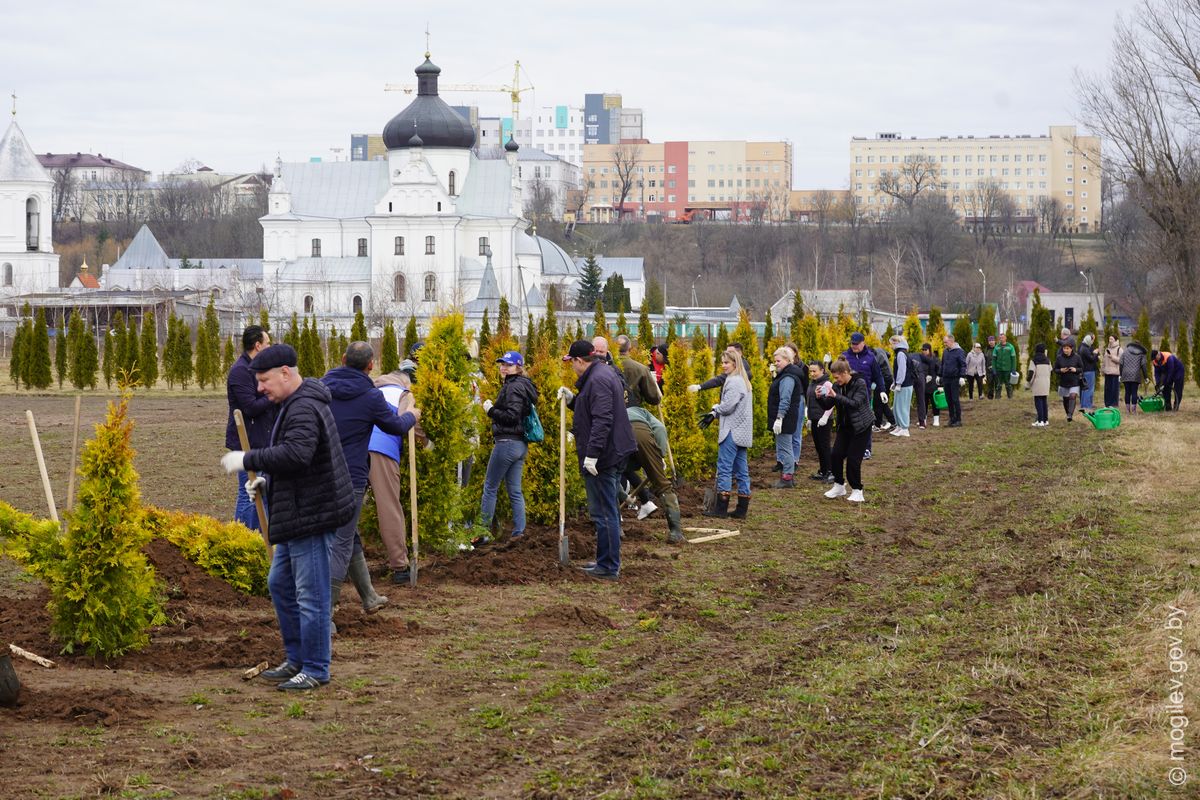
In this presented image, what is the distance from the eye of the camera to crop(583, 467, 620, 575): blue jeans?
1021 cm

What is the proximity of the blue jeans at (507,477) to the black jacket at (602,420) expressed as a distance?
4.15ft

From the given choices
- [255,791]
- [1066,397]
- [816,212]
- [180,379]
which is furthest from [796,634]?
[816,212]

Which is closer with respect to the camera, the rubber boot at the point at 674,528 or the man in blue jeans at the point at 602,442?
the man in blue jeans at the point at 602,442

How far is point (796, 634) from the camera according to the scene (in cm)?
831

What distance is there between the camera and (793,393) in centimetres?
1541

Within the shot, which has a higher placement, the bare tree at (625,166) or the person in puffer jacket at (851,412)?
the bare tree at (625,166)

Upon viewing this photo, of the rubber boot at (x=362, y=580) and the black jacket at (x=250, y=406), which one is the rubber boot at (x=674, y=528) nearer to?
the rubber boot at (x=362, y=580)

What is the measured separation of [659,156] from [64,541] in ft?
544

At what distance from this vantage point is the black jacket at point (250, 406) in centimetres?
951

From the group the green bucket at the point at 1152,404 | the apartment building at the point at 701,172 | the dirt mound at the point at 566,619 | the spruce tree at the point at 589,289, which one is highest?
the apartment building at the point at 701,172

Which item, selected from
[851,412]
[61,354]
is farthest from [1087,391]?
[61,354]

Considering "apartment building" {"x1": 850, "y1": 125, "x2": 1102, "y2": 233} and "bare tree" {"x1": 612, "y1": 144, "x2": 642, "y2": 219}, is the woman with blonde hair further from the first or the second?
"apartment building" {"x1": 850, "y1": 125, "x2": 1102, "y2": 233}

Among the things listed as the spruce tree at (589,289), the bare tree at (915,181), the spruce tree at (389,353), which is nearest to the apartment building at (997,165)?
the bare tree at (915,181)

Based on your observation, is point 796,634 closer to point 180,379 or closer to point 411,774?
point 411,774
